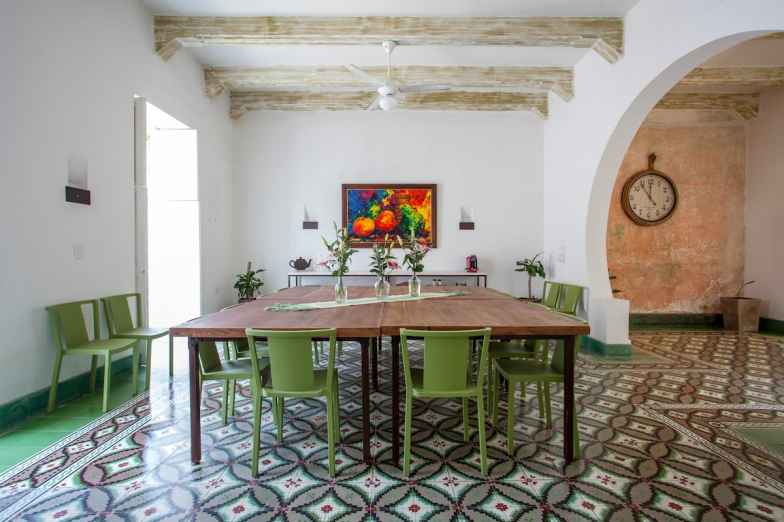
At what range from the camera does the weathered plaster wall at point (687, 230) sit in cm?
708

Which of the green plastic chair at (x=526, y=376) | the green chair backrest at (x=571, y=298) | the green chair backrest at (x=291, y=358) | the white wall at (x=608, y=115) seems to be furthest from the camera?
the green chair backrest at (x=571, y=298)

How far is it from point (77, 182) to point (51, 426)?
2.06 meters

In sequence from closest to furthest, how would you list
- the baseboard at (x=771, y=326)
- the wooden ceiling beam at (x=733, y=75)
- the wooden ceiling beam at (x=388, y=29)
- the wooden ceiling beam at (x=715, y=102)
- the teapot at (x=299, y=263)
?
the wooden ceiling beam at (x=388, y=29) → the wooden ceiling beam at (x=733, y=75) → the baseboard at (x=771, y=326) → the wooden ceiling beam at (x=715, y=102) → the teapot at (x=299, y=263)

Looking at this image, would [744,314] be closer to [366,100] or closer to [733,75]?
[733,75]

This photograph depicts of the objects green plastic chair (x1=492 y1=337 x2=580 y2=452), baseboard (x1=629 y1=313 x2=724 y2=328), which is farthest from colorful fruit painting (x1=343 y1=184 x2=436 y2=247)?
green plastic chair (x1=492 y1=337 x2=580 y2=452)

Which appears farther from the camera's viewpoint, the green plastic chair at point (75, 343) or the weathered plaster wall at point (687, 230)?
the weathered plaster wall at point (687, 230)

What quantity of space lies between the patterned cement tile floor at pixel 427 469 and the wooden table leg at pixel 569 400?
9 centimetres

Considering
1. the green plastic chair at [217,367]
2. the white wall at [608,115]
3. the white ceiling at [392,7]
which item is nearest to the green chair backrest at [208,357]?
the green plastic chair at [217,367]

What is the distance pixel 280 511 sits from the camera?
206 centimetres

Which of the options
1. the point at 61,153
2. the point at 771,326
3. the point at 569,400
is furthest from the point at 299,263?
the point at 771,326

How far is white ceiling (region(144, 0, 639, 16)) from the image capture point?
4457 mm

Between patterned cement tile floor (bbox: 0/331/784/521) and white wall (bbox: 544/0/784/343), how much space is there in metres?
2.14

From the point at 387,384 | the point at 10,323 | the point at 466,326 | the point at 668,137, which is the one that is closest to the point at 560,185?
the point at 668,137

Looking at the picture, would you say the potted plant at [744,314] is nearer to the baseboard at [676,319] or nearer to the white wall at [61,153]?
the baseboard at [676,319]
